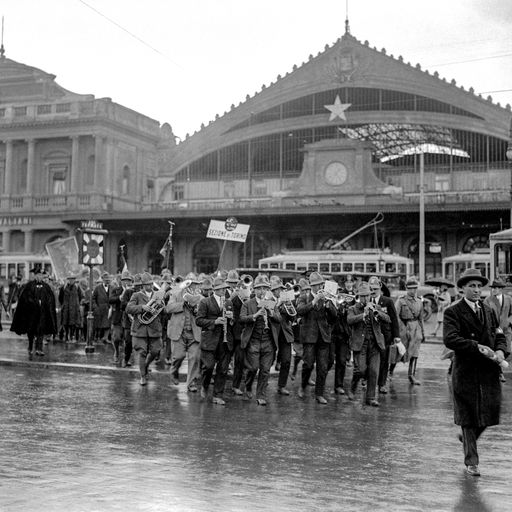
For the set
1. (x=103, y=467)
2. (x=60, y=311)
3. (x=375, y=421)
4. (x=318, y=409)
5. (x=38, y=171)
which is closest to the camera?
(x=103, y=467)

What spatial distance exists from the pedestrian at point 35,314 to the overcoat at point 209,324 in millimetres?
7052

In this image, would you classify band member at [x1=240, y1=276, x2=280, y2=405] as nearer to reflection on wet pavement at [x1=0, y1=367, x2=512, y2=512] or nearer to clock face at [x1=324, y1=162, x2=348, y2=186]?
reflection on wet pavement at [x1=0, y1=367, x2=512, y2=512]

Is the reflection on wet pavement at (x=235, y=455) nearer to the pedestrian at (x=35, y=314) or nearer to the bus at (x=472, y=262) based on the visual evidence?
the pedestrian at (x=35, y=314)

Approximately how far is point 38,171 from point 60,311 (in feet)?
107

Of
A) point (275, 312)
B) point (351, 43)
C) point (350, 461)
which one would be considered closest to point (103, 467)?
point (350, 461)

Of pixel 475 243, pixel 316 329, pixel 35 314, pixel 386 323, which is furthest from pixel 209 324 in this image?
pixel 475 243

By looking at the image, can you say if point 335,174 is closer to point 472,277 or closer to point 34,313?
point 34,313

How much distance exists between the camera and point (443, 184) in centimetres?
4603

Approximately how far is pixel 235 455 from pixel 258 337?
431cm

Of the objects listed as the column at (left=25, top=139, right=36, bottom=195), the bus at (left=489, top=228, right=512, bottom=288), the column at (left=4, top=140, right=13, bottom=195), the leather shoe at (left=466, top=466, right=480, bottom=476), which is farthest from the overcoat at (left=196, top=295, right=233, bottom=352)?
the column at (left=4, top=140, right=13, bottom=195)

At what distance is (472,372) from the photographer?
25.1 ft

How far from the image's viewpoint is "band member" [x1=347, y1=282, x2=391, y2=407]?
1216cm

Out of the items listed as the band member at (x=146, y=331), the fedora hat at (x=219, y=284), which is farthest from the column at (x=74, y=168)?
the fedora hat at (x=219, y=284)

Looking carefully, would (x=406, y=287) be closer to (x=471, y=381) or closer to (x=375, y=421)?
(x=375, y=421)
